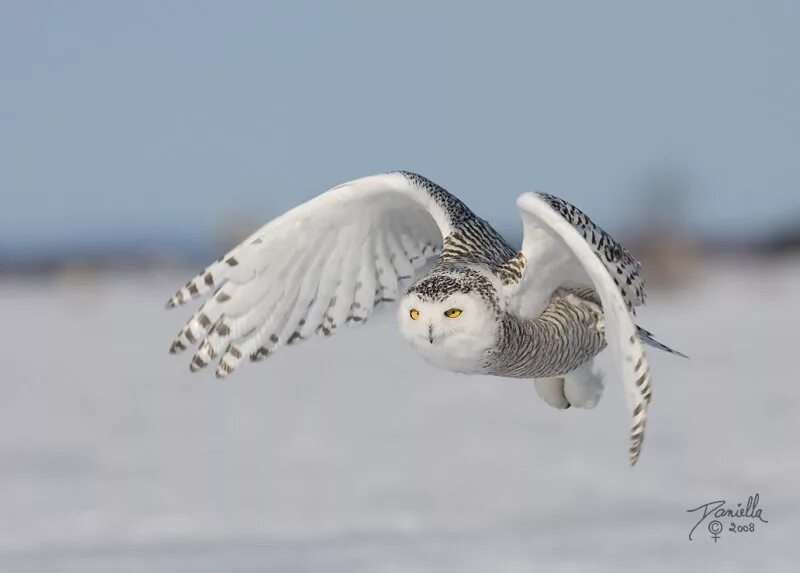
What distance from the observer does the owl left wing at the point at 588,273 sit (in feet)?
16.5

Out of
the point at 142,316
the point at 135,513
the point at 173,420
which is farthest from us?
the point at 142,316

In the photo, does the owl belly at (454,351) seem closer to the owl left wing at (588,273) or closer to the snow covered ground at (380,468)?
the owl left wing at (588,273)

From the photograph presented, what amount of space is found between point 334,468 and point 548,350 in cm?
551

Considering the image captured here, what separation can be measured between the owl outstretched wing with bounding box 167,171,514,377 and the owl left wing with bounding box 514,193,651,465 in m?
0.32

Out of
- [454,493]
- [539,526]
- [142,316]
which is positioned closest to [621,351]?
[539,526]

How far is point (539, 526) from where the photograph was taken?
859cm

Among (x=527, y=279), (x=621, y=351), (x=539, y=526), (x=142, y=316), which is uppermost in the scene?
(x=142, y=316)

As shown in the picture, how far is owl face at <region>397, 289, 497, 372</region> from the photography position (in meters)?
5.32

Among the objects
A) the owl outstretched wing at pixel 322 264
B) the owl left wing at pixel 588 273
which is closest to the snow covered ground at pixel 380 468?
Answer: the owl outstretched wing at pixel 322 264

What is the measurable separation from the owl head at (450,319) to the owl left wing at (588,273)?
16.5 inches

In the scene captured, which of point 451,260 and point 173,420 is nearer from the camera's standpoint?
point 451,260

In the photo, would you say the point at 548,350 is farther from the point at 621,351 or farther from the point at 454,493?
the point at 454,493

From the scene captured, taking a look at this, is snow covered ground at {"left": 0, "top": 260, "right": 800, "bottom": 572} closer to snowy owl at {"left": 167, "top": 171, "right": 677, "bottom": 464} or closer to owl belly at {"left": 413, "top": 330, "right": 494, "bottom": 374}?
snowy owl at {"left": 167, "top": 171, "right": 677, "bottom": 464}

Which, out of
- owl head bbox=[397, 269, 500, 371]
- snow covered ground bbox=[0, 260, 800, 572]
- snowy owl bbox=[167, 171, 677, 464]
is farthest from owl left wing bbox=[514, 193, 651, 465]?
snow covered ground bbox=[0, 260, 800, 572]
